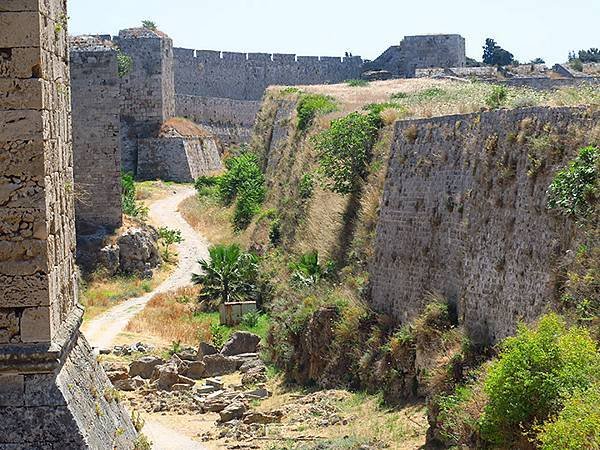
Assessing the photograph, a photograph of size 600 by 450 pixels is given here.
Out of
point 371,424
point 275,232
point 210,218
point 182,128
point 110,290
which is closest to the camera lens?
point 371,424

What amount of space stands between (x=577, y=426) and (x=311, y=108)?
75.8 ft

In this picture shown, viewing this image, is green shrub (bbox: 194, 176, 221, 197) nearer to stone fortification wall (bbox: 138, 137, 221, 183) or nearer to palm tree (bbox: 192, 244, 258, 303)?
stone fortification wall (bbox: 138, 137, 221, 183)

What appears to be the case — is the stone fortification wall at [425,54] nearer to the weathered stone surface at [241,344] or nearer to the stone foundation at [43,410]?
the weathered stone surface at [241,344]

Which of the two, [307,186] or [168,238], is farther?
[168,238]

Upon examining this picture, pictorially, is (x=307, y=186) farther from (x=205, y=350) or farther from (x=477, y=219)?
(x=477, y=219)

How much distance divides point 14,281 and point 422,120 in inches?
448

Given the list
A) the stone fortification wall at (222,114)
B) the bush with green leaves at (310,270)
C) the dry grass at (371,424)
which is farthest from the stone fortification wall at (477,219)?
the stone fortification wall at (222,114)

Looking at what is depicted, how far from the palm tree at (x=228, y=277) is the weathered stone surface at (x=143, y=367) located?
5505 mm

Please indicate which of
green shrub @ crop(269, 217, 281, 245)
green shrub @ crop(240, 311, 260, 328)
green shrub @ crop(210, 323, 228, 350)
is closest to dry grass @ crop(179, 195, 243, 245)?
green shrub @ crop(269, 217, 281, 245)

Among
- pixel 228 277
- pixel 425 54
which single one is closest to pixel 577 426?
pixel 228 277

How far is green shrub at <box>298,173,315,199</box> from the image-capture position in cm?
2684

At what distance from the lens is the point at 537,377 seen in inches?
415

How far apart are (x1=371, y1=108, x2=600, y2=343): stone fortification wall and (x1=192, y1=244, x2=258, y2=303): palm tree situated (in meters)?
6.92

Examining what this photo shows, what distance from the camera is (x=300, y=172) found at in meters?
29.3
